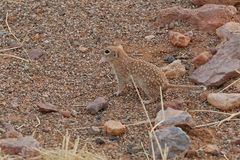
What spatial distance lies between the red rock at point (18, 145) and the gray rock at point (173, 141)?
2.55 ft

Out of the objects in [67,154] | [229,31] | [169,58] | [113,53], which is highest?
[67,154]

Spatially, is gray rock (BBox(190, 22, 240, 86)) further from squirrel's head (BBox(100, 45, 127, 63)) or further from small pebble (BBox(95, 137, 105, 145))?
small pebble (BBox(95, 137, 105, 145))

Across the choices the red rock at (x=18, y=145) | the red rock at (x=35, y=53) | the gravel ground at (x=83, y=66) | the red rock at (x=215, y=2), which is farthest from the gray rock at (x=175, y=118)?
the red rock at (x=215, y=2)

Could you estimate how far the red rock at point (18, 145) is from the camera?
491 cm

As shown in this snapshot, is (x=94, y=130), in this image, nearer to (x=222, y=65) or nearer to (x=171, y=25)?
(x=222, y=65)

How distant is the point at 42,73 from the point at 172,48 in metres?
1.14

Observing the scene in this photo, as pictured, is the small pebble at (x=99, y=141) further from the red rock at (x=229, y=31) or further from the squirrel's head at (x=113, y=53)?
the red rock at (x=229, y=31)

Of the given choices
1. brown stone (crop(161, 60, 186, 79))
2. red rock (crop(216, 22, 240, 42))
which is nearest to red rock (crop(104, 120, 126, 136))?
brown stone (crop(161, 60, 186, 79))

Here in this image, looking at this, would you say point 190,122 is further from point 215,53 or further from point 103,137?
point 215,53

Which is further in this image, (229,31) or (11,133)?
(229,31)

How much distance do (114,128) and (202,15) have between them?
6.27 feet

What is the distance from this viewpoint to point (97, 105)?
18.5ft

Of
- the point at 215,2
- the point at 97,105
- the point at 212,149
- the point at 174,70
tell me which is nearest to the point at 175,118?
the point at 212,149

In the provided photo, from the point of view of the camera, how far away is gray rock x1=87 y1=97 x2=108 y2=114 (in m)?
5.62
